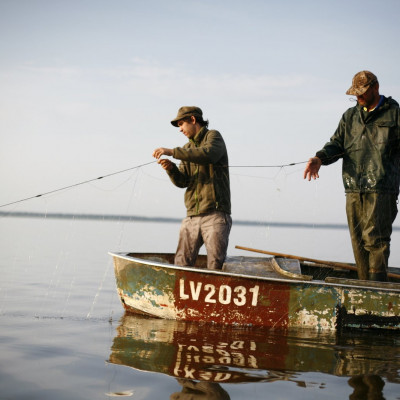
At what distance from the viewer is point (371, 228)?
5844 millimetres

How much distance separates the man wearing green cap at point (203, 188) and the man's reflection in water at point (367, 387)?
235cm

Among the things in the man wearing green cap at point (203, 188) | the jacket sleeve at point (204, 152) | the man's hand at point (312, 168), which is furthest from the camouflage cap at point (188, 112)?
the man's hand at point (312, 168)

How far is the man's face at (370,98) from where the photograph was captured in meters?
5.82

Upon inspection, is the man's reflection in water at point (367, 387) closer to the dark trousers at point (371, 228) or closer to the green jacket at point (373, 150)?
the dark trousers at point (371, 228)

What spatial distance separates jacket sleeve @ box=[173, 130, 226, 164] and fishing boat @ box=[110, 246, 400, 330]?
1.10 m

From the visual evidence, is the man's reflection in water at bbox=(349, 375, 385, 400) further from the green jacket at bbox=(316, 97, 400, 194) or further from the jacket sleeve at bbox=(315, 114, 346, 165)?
the jacket sleeve at bbox=(315, 114, 346, 165)

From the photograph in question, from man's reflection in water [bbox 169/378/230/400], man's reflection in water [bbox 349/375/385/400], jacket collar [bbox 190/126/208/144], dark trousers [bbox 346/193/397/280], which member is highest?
jacket collar [bbox 190/126/208/144]

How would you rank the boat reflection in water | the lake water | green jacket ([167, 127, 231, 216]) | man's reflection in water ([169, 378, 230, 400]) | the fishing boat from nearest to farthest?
man's reflection in water ([169, 378, 230, 400]) → the lake water → the boat reflection in water → the fishing boat → green jacket ([167, 127, 231, 216])

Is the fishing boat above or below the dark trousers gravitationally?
below

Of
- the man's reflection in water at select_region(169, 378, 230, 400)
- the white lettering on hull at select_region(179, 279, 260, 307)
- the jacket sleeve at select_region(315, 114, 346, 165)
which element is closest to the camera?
the man's reflection in water at select_region(169, 378, 230, 400)

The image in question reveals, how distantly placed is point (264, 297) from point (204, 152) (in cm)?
158

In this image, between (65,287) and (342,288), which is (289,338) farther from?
(65,287)

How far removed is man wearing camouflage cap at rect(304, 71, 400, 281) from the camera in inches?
229

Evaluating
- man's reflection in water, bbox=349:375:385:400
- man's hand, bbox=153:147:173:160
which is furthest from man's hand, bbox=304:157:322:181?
man's reflection in water, bbox=349:375:385:400
